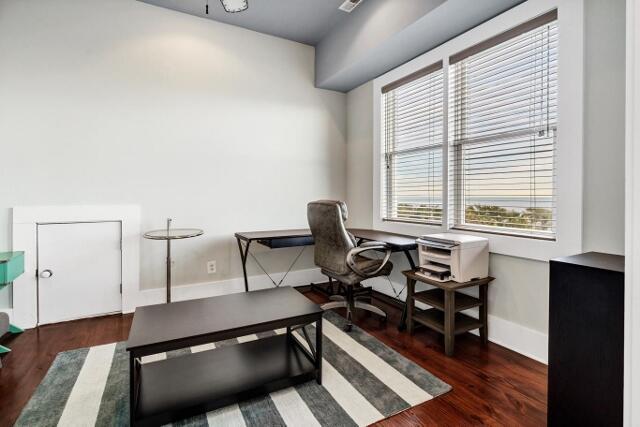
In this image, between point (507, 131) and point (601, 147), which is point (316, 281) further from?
point (601, 147)

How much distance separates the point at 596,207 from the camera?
6.18ft

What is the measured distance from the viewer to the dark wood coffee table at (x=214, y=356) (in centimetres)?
152

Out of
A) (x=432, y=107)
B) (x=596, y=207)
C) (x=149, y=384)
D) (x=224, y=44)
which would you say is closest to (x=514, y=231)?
(x=596, y=207)

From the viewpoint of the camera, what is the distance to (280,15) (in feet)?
10.6

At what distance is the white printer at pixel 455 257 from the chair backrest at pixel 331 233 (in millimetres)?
583

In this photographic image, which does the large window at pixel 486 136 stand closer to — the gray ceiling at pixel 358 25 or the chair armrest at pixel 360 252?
the gray ceiling at pixel 358 25

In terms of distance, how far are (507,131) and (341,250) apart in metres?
1.47

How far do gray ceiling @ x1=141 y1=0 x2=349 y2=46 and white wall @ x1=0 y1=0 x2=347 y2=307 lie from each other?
108 mm

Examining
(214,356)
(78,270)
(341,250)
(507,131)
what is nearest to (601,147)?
(507,131)

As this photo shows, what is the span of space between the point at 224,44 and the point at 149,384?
3.07m

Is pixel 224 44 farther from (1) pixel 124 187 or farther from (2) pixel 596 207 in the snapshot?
(2) pixel 596 207

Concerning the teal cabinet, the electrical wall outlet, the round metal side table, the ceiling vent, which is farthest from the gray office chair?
the teal cabinet

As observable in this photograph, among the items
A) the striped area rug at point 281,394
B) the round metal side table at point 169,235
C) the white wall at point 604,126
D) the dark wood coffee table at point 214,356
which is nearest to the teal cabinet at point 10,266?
the striped area rug at point 281,394

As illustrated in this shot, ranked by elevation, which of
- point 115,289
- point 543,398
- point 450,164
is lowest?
point 543,398
